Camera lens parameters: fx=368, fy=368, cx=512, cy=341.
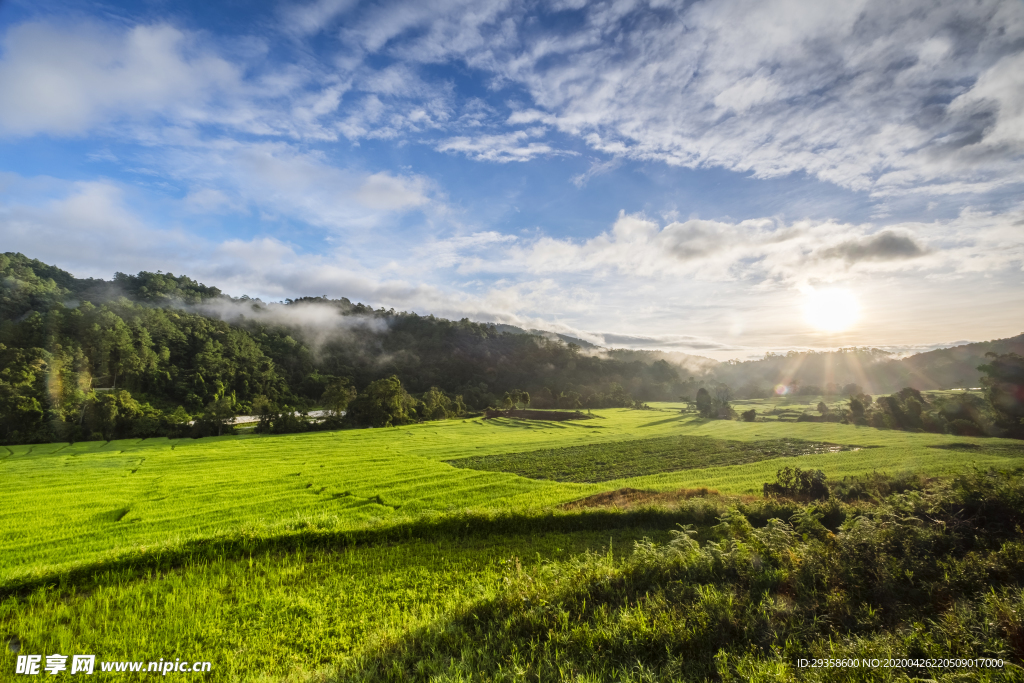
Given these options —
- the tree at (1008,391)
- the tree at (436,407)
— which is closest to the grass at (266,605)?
the tree at (1008,391)

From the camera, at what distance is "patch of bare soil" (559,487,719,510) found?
18.8 meters

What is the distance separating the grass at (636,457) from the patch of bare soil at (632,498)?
9618mm

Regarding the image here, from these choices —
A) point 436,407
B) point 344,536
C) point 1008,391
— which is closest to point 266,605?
point 344,536

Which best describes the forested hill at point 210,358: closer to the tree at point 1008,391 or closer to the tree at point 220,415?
the tree at point 220,415

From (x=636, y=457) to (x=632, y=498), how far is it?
891 inches

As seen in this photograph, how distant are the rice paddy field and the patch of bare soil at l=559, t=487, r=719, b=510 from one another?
127cm

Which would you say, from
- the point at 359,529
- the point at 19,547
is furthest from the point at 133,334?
the point at 359,529

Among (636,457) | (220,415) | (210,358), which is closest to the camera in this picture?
(636,457)

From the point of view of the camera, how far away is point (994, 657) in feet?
15.7

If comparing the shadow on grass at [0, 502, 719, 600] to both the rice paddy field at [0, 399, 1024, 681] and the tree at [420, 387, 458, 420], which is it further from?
the tree at [420, 387, 458, 420]

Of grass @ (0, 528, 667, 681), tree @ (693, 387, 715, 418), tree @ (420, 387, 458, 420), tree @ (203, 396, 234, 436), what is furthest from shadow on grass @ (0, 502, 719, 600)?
tree @ (693, 387, 715, 418)

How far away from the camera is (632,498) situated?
67.1ft

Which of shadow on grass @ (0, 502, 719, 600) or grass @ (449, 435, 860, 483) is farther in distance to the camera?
grass @ (449, 435, 860, 483)

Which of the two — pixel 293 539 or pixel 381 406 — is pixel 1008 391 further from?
pixel 381 406
